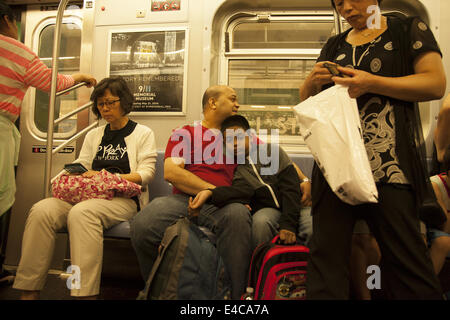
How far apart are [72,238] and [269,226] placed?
3.90 feet

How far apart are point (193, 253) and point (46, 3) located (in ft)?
11.4

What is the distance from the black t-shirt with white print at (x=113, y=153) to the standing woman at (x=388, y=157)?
1582 millimetres

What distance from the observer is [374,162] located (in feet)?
3.80

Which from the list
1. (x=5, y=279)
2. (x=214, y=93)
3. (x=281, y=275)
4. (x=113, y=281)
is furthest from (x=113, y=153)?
(x=281, y=275)

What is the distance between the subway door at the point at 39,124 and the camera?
10.7 feet

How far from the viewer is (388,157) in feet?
3.75

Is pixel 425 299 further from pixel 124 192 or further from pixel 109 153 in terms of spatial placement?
pixel 109 153

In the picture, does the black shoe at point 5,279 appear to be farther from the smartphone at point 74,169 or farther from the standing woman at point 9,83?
the smartphone at point 74,169

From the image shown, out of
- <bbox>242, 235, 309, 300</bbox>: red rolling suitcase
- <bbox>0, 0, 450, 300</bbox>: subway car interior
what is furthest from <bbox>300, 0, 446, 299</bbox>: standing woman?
<bbox>0, 0, 450, 300</bbox>: subway car interior

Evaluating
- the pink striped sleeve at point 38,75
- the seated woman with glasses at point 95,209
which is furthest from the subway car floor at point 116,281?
the pink striped sleeve at point 38,75

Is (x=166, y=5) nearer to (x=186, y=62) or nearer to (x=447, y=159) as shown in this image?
(x=186, y=62)

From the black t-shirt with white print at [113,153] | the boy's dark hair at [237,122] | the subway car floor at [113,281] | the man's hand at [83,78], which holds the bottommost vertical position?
the subway car floor at [113,281]

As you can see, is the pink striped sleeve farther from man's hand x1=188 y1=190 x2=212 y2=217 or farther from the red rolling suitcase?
the red rolling suitcase
